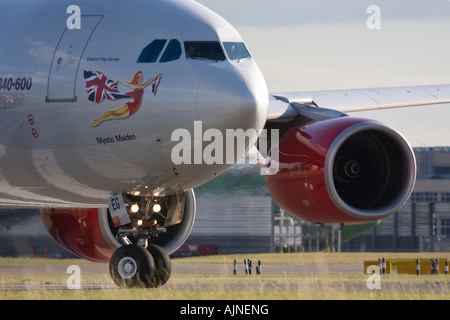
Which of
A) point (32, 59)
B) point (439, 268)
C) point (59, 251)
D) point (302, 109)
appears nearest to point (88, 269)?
point (59, 251)

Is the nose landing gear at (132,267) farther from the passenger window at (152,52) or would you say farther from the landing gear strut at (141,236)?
the passenger window at (152,52)

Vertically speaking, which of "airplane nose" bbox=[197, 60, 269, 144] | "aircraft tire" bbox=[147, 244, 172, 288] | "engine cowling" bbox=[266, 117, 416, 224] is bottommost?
"aircraft tire" bbox=[147, 244, 172, 288]

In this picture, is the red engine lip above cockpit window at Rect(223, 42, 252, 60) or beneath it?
beneath

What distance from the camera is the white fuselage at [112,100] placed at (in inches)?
588

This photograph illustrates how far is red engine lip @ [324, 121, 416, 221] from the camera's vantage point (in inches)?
678

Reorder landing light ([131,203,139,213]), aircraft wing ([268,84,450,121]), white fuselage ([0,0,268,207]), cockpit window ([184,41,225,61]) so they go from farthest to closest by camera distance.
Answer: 1. aircraft wing ([268,84,450,121])
2. landing light ([131,203,139,213])
3. cockpit window ([184,41,225,61])
4. white fuselage ([0,0,268,207])

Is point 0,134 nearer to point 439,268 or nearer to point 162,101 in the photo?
point 162,101

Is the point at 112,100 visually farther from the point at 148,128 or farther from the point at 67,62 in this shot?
the point at 67,62

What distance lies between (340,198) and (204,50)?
3.39 metres

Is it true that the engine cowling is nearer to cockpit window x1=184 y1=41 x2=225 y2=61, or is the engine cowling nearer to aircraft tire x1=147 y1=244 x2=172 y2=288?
aircraft tire x1=147 y1=244 x2=172 y2=288

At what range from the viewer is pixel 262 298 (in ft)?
51.5

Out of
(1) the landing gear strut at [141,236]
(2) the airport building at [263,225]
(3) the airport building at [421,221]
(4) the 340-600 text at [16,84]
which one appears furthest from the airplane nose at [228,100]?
(3) the airport building at [421,221]

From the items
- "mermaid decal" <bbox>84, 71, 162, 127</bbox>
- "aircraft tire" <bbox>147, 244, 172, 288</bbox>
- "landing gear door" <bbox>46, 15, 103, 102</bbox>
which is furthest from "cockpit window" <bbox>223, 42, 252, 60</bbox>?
"aircraft tire" <bbox>147, 244, 172, 288</bbox>

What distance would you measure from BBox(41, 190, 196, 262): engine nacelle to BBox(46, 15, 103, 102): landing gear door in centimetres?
397
